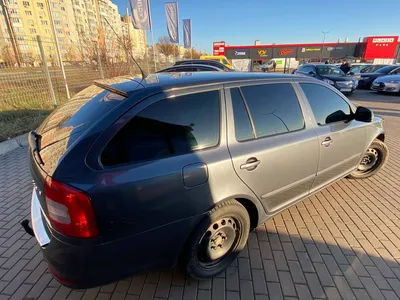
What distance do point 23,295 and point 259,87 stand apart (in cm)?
277

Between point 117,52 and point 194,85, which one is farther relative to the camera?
point 117,52

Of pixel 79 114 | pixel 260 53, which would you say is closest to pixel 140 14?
pixel 79 114

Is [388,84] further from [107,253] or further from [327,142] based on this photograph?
A: [107,253]

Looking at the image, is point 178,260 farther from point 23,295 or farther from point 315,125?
point 315,125

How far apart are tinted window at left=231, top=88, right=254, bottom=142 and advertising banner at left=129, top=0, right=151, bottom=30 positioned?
42.5 ft

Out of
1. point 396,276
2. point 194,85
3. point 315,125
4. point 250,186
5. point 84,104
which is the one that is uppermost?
point 194,85

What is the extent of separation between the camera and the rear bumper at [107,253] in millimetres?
1483

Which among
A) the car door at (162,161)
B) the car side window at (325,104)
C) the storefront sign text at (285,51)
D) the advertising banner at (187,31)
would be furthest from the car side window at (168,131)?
the storefront sign text at (285,51)

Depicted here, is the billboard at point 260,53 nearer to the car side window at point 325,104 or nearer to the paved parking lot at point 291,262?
the car side window at point 325,104

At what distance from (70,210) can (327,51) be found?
4936 cm

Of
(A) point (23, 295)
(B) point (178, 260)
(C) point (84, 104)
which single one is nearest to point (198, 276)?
(B) point (178, 260)

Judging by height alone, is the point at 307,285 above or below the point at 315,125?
below

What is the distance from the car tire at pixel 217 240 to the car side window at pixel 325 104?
1.50 m

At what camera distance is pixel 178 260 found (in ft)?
6.25
